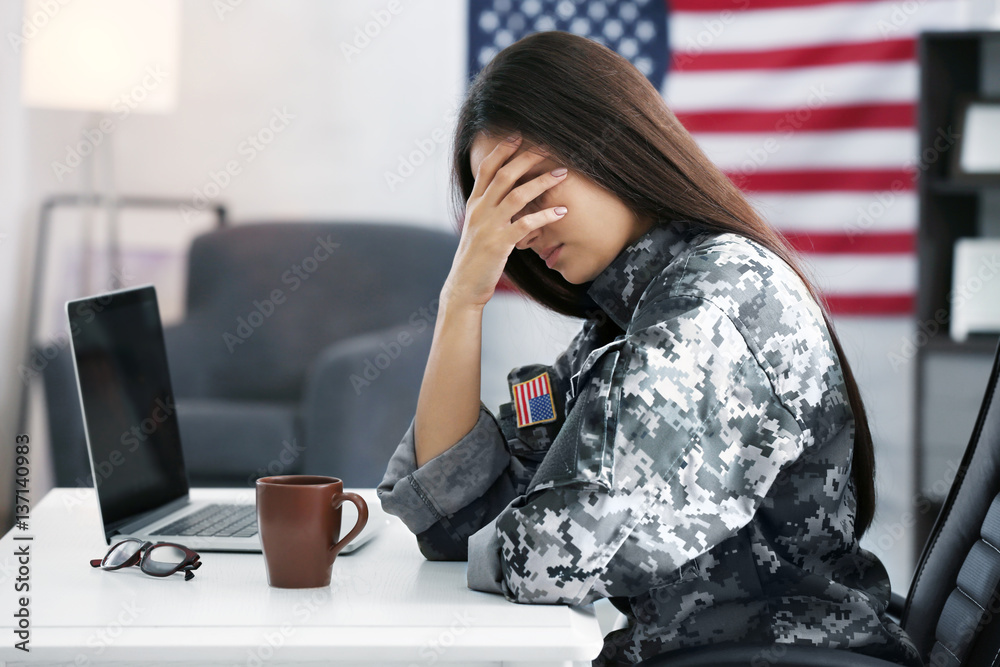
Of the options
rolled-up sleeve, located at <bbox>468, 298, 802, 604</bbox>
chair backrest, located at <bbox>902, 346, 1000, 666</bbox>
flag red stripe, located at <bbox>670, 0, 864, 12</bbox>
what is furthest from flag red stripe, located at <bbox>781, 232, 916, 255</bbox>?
rolled-up sleeve, located at <bbox>468, 298, 802, 604</bbox>

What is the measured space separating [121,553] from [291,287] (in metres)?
2.17

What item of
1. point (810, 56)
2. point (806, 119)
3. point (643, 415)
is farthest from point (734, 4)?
point (643, 415)

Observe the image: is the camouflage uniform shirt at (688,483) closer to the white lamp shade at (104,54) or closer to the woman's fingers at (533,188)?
the woman's fingers at (533,188)

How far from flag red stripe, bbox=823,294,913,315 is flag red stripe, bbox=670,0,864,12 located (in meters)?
0.83

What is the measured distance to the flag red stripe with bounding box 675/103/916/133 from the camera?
2641mm

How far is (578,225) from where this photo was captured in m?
0.90

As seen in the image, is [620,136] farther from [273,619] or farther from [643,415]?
[273,619]

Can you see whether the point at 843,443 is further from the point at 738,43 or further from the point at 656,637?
the point at 738,43

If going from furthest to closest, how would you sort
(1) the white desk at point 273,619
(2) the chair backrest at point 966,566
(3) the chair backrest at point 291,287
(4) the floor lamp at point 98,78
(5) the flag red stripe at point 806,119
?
1. (3) the chair backrest at point 291,287
2. (4) the floor lamp at point 98,78
3. (5) the flag red stripe at point 806,119
4. (2) the chair backrest at point 966,566
5. (1) the white desk at point 273,619

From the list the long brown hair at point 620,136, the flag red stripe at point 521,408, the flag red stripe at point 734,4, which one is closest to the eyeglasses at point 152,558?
the flag red stripe at point 521,408

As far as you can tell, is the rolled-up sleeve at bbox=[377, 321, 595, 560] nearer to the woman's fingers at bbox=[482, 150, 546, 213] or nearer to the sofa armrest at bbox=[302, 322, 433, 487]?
the woman's fingers at bbox=[482, 150, 546, 213]

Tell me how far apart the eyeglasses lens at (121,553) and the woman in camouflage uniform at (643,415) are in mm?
231

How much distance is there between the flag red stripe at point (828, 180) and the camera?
2.65 meters

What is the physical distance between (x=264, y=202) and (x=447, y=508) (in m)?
2.27
